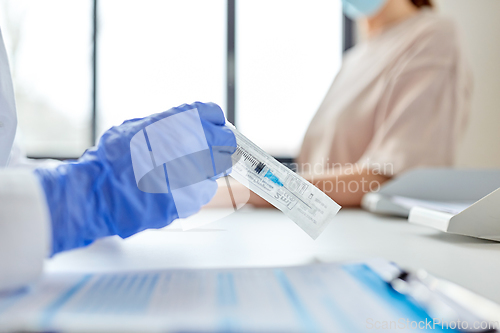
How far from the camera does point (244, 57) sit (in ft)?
4.70

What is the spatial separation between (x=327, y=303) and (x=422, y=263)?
13 cm

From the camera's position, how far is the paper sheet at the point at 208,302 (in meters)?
0.14

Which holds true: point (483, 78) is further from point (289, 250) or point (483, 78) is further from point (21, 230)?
point (21, 230)

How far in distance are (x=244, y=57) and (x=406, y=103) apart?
942 millimetres

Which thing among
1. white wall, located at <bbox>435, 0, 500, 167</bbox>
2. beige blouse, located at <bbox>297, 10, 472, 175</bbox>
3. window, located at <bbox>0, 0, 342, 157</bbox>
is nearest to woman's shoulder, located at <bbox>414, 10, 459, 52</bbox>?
beige blouse, located at <bbox>297, 10, 472, 175</bbox>

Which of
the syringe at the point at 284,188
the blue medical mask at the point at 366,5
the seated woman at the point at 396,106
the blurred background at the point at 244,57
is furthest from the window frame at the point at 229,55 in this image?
the syringe at the point at 284,188

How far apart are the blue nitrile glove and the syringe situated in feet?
0.05

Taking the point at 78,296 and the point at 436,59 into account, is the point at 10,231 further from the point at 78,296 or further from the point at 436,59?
the point at 436,59

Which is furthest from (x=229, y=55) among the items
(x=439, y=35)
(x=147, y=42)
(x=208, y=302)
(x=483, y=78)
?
(x=208, y=302)

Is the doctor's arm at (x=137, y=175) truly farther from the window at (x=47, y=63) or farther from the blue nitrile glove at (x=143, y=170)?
the window at (x=47, y=63)

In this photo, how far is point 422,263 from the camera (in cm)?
25

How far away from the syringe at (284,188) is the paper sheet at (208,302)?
0.04 m

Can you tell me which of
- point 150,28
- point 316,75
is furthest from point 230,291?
point 150,28

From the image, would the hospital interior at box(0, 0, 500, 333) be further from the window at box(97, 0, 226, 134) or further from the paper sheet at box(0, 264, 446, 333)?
the window at box(97, 0, 226, 134)
